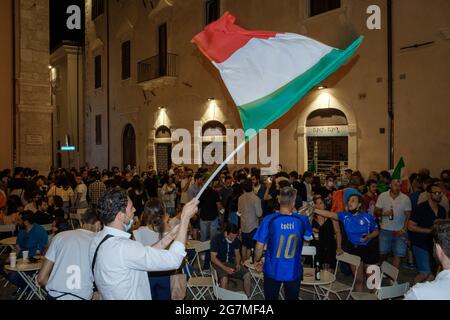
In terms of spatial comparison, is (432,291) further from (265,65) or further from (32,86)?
(32,86)

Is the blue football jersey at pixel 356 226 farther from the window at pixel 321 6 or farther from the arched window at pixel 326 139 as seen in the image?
the window at pixel 321 6

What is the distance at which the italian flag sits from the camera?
398cm

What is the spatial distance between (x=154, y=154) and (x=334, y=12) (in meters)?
11.5

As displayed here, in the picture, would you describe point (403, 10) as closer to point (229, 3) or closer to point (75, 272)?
point (229, 3)

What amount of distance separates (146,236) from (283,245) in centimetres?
154

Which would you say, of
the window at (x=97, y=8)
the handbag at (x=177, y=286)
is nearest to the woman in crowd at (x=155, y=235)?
the handbag at (x=177, y=286)

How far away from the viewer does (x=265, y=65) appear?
4207 mm

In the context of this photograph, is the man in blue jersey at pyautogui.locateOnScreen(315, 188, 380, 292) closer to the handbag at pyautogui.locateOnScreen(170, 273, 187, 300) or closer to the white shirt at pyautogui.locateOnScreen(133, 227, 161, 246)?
the handbag at pyautogui.locateOnScreen(170, 273, 187, 300)

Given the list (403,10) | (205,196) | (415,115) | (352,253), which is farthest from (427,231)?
(403,10)

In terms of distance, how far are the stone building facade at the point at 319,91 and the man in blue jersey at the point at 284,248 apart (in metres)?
6.99

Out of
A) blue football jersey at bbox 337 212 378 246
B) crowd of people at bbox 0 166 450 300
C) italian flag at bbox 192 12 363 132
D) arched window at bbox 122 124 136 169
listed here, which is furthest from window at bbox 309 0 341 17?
arched window at bbox 122 124 136 169

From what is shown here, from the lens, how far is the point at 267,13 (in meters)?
15.1

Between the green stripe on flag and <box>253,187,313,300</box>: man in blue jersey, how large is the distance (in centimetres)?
129

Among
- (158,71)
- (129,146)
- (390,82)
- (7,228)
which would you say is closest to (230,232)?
(7,228)
